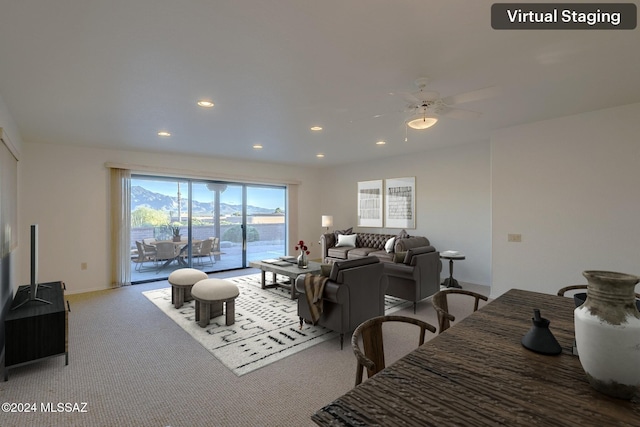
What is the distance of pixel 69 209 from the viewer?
5059 millimetres

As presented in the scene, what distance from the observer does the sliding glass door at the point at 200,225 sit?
5.93 meters

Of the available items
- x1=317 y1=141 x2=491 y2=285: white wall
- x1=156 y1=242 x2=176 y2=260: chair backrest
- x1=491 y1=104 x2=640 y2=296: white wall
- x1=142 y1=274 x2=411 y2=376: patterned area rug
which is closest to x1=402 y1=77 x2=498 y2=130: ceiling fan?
x1=491 y1=104 x2=640 y2=296: white wall

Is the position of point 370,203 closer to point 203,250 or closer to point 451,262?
point 451,262

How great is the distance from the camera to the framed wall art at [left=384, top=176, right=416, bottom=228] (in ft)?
20.9

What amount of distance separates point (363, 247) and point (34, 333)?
563cm

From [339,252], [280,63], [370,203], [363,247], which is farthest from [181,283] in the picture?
[370,203]

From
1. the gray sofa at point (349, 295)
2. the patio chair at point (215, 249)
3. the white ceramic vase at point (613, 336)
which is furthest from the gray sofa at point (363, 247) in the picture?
the white ceramic vase at point (613, 336)

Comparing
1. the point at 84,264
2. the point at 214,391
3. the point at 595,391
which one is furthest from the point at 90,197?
the point at 595,391

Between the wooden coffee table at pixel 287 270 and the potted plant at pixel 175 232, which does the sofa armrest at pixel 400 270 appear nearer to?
the wooden coffee table at pixel 287 270

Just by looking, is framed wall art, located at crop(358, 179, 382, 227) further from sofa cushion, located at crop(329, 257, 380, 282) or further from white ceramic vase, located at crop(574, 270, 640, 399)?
white ceramic vase, located at crop(574, 270, 640, 399)

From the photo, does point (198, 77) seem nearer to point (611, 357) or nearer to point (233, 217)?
point (611, 357)

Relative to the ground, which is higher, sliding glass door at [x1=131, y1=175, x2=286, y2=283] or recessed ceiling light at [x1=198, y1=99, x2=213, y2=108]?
recessed ceiling light at [x1=198, y1=99, x2=213, y2=108]

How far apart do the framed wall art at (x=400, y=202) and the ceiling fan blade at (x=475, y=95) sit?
3.76 meters

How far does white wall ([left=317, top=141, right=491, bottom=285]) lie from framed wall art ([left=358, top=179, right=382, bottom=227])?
0.30 metres
